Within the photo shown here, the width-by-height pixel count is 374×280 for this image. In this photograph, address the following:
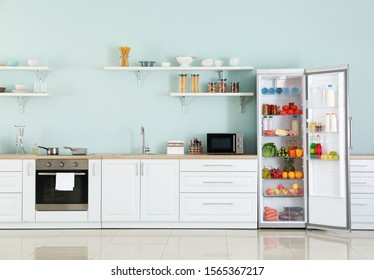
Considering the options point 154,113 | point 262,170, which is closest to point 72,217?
point 154,113

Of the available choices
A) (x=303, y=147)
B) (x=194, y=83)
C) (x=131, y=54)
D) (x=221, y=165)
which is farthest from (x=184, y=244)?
(x=131, y=54)

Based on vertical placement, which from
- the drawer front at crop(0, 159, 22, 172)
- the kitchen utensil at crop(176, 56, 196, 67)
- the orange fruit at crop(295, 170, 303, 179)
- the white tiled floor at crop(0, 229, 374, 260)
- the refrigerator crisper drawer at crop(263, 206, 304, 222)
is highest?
the kitchen utensil at crop(176, 56, 196, 67)

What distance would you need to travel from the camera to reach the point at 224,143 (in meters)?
7.46

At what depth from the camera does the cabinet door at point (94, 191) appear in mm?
7185

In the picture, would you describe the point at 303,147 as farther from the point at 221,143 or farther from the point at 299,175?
the point at 221,143

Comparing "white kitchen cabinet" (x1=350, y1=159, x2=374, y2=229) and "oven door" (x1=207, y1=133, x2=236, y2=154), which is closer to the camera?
"white kitchen cabinet" (x1=350, y1=159, x2=374, y2=229)

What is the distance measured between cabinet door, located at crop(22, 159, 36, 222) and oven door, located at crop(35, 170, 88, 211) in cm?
6

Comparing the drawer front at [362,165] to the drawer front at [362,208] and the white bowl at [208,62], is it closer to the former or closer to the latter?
the drawer front at [362,208]

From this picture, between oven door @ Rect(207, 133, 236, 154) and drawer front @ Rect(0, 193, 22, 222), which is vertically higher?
oven door @ Rect(207, 133, 236, 154)

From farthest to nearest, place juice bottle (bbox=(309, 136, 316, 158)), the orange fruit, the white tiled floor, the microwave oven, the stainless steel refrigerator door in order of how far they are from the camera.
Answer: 1. the microwave oven
2. the orange fruit
3. juice bottle (bbox=(309, 136, 316, 158))
4. the stainless steel refrigerator door
5. the white tiled floor

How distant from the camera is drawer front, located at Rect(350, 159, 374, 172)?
7102 mm

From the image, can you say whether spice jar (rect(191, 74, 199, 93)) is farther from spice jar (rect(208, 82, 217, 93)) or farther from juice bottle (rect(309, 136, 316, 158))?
juice bottle (rect(309, 136, 316, 158))

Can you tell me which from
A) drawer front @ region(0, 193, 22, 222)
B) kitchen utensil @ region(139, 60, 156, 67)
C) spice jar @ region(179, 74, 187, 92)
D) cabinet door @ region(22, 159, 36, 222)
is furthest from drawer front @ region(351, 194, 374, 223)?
drawer front @ region(0, 193, 22, 222)

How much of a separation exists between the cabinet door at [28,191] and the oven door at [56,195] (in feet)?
0.20
